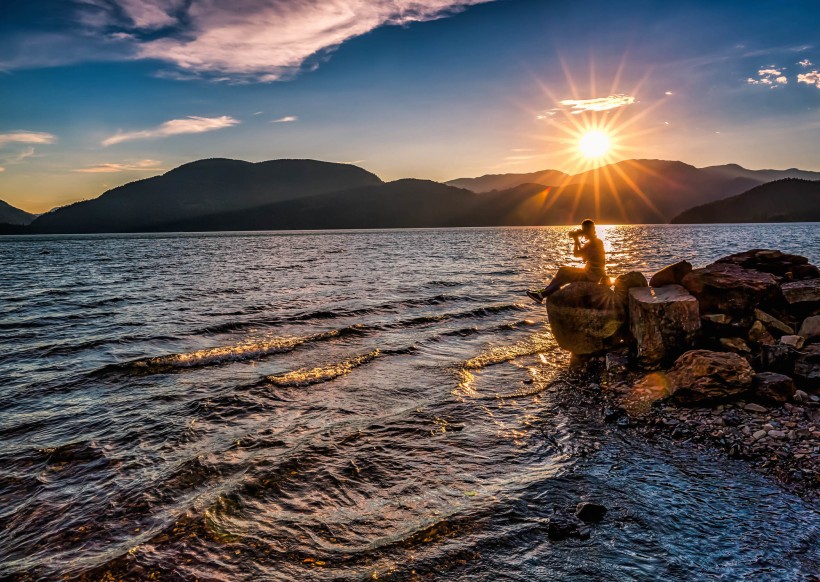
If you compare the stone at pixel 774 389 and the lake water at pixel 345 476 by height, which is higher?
the stone at pixel 774 389

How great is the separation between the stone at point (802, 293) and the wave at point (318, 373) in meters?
11.5

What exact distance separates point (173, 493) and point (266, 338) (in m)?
9.82

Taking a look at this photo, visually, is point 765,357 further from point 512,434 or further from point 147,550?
point 147,550

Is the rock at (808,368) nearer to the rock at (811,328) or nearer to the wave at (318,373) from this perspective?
the rock at (811,328)

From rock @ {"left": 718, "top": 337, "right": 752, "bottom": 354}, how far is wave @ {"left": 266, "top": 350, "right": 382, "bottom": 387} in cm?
911

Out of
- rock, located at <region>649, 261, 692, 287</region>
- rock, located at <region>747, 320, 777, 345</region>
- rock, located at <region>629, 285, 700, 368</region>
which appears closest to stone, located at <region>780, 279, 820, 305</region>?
rock, located at <region>747, 320, 777, 345</region>

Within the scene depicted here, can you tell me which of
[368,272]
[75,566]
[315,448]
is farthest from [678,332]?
[368,272]

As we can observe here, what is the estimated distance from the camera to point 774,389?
841cm

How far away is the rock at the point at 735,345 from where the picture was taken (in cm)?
994

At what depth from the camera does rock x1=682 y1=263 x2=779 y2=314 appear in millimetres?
10914

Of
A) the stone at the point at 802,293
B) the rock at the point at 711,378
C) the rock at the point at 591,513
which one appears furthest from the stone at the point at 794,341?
the rock at the point at 591,513

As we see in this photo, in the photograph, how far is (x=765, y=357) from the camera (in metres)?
9.52

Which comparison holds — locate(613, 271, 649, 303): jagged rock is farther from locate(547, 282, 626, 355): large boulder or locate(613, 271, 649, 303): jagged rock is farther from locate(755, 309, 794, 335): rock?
locate(755, 309, 794, 335): rock

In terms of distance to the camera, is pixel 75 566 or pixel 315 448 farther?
pixel 315 448
